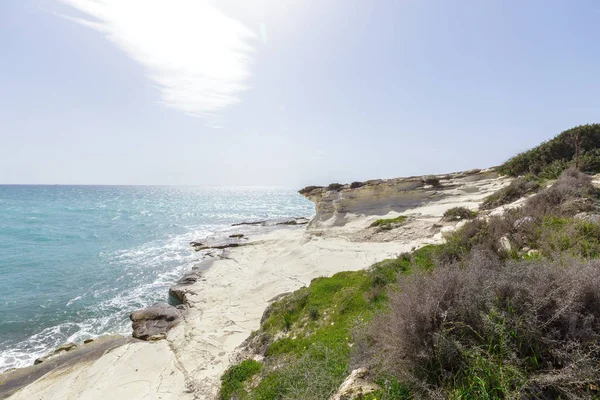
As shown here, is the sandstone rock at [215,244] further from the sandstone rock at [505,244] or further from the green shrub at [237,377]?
the sandstone rock at [505,244]

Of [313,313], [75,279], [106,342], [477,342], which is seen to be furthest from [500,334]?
[75,279]

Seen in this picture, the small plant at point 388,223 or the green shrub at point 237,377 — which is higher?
the small plant at point 388,223

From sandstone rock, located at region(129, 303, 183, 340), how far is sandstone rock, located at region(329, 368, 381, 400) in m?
10.5

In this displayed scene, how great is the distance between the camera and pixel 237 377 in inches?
273

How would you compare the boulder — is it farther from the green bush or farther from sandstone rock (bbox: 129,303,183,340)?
sandstone rock (bbox: 129,303,183,340)

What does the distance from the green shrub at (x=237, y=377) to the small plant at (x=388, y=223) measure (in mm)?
15013

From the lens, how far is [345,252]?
58.1 feet

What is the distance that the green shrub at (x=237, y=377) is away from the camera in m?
6.57

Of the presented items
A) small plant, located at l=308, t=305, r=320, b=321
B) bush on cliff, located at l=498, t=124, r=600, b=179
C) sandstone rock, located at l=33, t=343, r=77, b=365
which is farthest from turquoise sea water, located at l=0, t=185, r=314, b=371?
bush on cliff, located at l=498, t=124, r=600, b=179

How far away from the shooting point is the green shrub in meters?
6.57

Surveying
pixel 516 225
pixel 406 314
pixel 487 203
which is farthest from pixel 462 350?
pixel 487 203

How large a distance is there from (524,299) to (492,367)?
1.04m

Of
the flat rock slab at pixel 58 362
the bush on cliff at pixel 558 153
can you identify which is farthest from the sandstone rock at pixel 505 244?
the flat rock slab at pixel 58 362

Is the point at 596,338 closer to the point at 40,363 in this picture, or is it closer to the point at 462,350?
the point at 462,350
